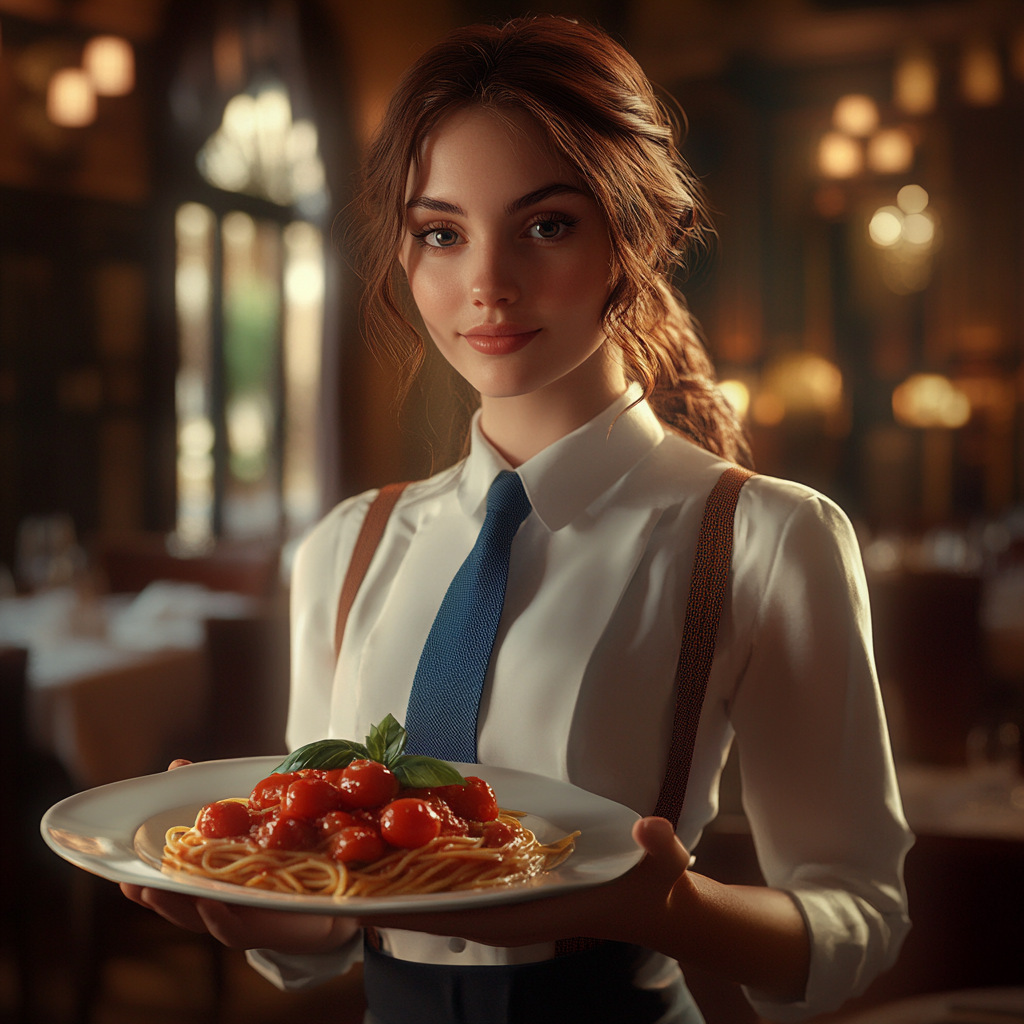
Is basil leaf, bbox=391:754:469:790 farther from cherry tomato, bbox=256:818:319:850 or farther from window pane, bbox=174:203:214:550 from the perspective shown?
window pane, bbox=174:203:214:550

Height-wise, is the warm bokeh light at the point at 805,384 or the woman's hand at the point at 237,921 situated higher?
the warm bokeh light at the point at 805,384

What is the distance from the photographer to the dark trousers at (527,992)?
0.94 meters

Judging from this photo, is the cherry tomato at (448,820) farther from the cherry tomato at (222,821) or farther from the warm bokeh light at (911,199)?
the warm bokeh light at (911,199)

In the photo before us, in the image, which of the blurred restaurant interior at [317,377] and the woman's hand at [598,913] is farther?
the blurred restaurant interior at [317,377]

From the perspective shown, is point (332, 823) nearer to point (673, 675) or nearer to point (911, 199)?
point (673, 675)

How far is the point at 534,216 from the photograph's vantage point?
0.94m

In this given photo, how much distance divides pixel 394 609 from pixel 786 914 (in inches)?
17.5

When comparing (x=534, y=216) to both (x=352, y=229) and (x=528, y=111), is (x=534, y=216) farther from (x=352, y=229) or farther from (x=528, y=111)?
(x=352, y=229)

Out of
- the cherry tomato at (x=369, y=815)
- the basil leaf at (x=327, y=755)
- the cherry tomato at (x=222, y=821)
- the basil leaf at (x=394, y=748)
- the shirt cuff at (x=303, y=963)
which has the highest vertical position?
the basil leaf at (x=394, y=748)

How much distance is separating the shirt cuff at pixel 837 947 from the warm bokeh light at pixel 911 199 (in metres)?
6.55

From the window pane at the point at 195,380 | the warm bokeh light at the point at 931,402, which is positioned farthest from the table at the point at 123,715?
the warm bokeh light at the point at 931,402

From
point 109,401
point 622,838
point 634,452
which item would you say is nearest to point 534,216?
point 634,452

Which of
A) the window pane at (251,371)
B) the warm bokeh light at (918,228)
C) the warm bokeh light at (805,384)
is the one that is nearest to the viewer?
the window pane at (251,371)

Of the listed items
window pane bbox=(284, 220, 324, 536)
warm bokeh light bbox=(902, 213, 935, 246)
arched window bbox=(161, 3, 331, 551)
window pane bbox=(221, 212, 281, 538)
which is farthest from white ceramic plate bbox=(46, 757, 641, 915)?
warm bokeh light bbox=(902, 213, 935, 246)
